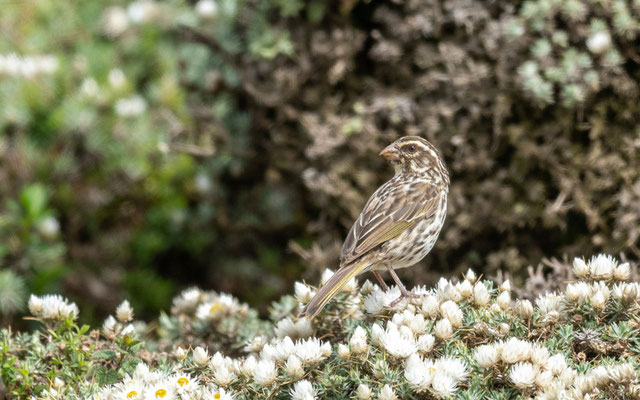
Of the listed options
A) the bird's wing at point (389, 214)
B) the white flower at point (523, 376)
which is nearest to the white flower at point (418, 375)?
the white flower at point (523, 376)

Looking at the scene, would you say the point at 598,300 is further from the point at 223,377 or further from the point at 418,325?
the point at 223,377

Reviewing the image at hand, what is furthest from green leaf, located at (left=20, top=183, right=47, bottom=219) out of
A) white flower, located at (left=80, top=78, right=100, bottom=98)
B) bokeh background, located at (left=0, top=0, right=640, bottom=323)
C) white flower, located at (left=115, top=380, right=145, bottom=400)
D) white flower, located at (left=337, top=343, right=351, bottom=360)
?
white flower, located at (left=337, top=343, right=351, bottom=360)

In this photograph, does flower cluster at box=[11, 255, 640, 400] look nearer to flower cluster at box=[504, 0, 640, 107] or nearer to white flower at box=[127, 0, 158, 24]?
flower cluster at box=[504, 0, 640, 107]

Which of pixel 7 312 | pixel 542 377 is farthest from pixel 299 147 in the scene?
pixel 542 377

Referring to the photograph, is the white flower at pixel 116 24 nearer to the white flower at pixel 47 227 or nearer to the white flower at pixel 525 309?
the white flower at pixel 47 227

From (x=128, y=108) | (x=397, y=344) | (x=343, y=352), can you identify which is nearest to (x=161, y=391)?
(x=343, y=352)

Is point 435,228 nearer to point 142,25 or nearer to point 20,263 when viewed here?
point 20,263
